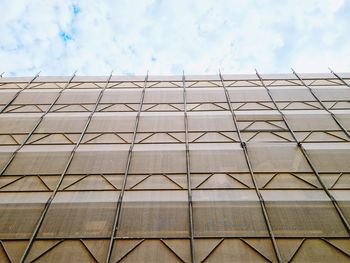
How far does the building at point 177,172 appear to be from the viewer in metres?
8.05

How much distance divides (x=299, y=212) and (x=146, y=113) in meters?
7.09

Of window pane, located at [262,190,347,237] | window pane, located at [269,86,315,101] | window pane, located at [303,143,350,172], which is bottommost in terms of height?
window pane, located at [262,190,347,237]

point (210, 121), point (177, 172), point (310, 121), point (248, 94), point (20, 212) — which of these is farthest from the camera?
point (248, 94)

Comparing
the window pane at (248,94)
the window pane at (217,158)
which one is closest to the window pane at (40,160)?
the window pane at (217,158)

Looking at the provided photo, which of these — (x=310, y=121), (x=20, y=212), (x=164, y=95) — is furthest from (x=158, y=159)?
(x=310, y=121)

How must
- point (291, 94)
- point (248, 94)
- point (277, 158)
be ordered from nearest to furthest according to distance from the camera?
point (277, 158) < point (291, 94) < point (248, 94)

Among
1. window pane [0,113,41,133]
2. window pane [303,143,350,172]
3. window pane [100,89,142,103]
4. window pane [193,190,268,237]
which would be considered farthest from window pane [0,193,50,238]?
window pane [303,143,350,172]

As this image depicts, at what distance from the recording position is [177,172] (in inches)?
404

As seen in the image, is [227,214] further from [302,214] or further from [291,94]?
[291,94]

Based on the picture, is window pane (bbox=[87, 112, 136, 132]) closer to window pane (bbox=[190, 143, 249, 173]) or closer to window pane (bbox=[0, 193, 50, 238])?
window pane (bbox=[190, 143, 249, 173])

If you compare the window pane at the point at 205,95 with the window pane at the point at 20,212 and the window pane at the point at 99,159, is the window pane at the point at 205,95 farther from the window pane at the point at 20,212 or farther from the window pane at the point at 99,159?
the window pane at the point at 20,212

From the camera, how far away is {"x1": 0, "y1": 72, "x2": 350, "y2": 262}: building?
805cm

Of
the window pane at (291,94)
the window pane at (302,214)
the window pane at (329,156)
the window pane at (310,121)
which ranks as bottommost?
the window pane at (302,214)

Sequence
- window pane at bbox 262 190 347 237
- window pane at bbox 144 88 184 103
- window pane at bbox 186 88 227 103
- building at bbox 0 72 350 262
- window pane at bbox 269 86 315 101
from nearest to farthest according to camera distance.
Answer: building at bbox 0 72 350 262 → window pane at bbox 262 190 347 237 → window pane at bbox 269 86 315 101 → window pane at bbox 186 88 227 103 → window pane at bbox 144 88 184 103
